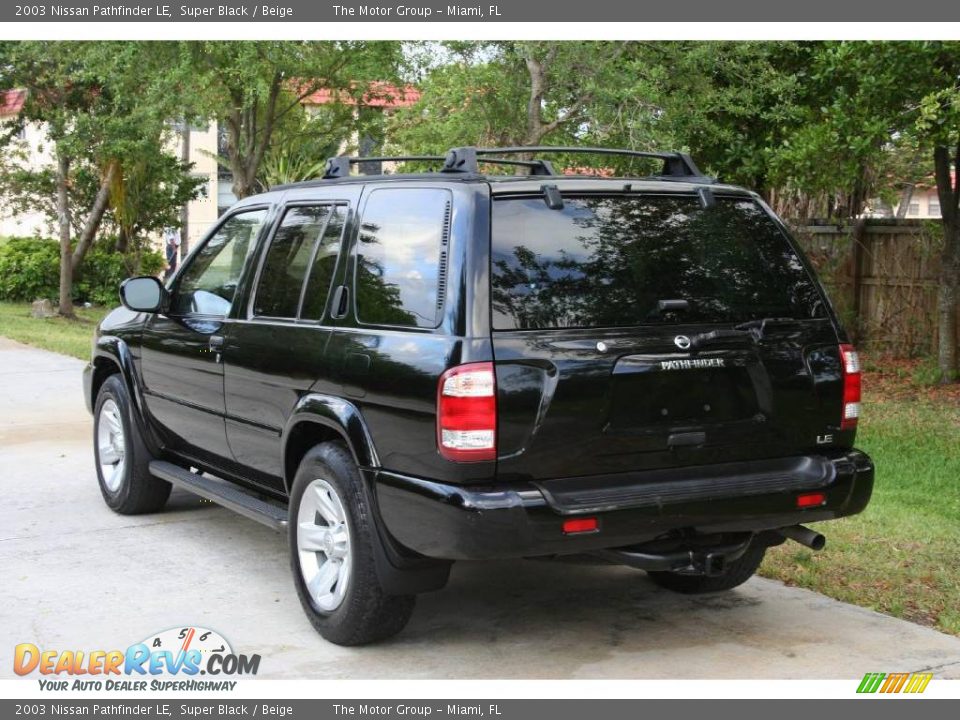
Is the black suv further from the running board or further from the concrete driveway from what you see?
the concrete driveway

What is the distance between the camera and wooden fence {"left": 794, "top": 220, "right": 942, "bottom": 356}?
14.9 metres

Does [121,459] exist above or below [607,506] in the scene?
below

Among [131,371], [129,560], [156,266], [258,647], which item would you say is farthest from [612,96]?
[156,266]

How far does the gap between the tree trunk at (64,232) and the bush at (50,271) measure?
2.63 m

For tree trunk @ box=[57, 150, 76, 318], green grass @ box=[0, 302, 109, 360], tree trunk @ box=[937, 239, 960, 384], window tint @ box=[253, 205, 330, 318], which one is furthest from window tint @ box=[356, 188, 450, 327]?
tree trunk @ box=[57, 150, 76, 318]

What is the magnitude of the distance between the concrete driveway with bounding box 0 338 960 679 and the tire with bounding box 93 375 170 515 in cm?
13

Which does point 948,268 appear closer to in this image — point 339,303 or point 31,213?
point 339,303

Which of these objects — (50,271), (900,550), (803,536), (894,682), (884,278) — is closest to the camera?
(894,682)

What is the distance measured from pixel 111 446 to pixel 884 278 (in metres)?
10.8

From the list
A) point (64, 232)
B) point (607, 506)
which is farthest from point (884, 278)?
point (64, 232)

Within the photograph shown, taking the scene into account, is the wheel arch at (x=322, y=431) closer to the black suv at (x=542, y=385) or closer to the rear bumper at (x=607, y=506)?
the black suv at (x=542, y=385)

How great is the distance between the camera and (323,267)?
219 inches

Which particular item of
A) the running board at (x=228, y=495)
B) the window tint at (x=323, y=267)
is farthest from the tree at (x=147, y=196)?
the window tint at (x=323, y=267)

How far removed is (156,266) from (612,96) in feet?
61.9
